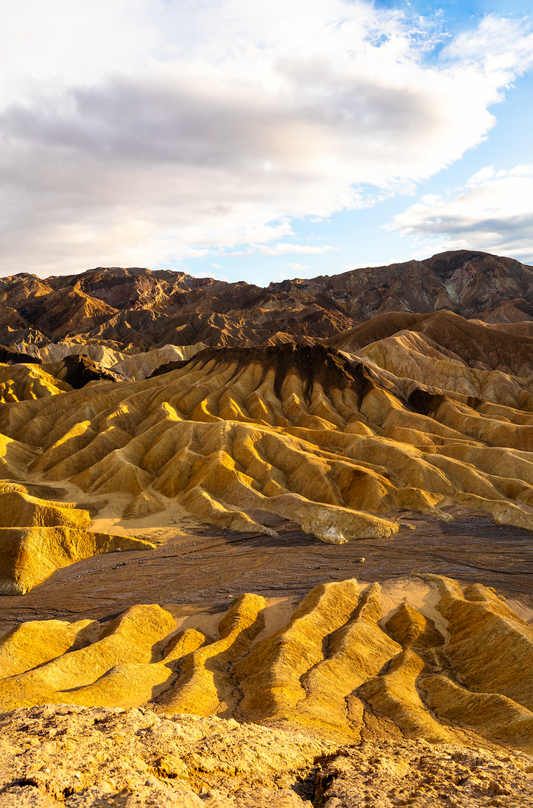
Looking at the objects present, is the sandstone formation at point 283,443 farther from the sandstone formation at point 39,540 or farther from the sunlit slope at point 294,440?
the sandstone formation at point 39,540

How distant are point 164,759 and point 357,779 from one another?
700 centimetres

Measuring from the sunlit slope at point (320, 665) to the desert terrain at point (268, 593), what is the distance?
0.63ft

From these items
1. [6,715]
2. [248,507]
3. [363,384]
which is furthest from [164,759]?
[363,384]

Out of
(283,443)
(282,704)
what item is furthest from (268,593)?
(283,443)

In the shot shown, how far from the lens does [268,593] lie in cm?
4816

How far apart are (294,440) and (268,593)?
40.2 meters

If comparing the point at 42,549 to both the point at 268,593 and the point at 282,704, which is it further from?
the point at 282,704

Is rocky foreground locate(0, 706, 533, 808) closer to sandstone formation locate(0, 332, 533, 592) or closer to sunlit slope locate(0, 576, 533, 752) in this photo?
sunlit slope locate(0, 576, 533, 752)

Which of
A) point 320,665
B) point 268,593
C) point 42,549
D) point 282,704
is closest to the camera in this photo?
point 282,704

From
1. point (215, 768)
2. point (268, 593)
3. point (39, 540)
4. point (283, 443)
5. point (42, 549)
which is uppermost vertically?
point (283, 443)

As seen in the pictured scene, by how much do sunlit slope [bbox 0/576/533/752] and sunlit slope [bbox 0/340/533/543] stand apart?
21.8m

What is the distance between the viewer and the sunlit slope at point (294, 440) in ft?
230

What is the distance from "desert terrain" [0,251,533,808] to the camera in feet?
55.3

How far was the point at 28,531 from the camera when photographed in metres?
55.1
